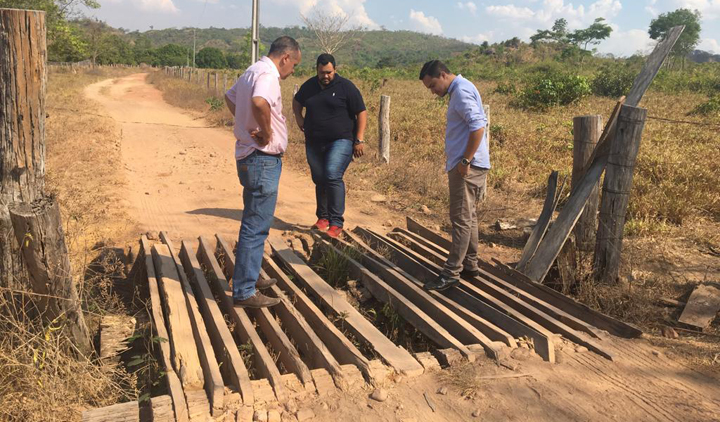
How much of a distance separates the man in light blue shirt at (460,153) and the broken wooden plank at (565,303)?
57cm

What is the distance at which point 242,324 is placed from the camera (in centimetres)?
333

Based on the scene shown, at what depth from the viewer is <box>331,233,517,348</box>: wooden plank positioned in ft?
10.7

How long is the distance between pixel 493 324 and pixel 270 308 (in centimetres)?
156

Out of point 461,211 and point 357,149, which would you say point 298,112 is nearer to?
point 357,149

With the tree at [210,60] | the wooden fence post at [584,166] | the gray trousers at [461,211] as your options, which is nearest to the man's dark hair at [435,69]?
the gray trousers at [461,211]

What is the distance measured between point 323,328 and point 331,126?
232cm

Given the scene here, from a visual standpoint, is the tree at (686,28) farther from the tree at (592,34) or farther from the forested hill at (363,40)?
the forested hill at (363,40)

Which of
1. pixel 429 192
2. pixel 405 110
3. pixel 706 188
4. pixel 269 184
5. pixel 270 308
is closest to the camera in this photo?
pixel 269 184

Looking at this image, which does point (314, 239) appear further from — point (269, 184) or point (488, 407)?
point (488, 407)

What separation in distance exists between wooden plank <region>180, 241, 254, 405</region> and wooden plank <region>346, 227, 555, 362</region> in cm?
161

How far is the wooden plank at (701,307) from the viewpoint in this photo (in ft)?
11.5

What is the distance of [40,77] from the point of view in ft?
8.87

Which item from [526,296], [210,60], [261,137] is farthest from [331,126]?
[210,60]

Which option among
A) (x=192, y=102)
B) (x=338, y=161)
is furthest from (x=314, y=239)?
(x=192, y=102)
